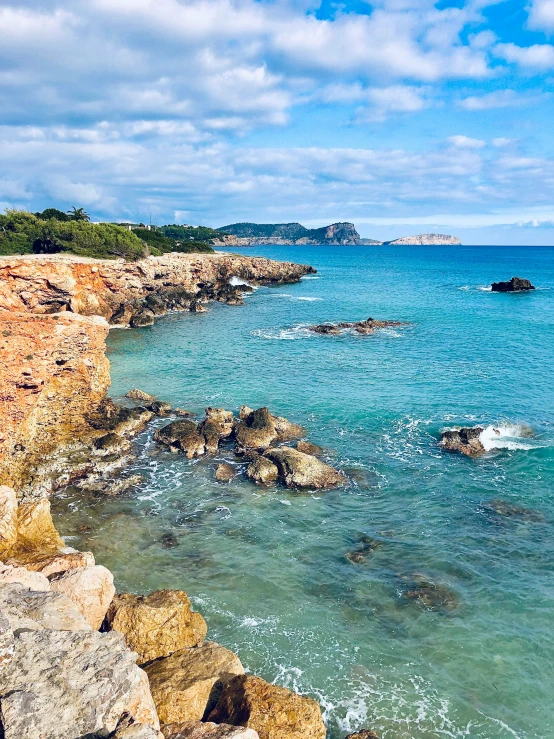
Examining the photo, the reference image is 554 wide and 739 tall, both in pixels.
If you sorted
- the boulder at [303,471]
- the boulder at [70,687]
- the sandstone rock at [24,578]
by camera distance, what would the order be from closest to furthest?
the boulder at [70,687] < the sandstone rock at [24,578] < the boulder at [303,471]

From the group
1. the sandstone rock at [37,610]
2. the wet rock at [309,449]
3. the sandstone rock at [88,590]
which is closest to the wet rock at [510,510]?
the wet rock at [309,449]

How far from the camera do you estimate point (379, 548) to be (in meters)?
20.0

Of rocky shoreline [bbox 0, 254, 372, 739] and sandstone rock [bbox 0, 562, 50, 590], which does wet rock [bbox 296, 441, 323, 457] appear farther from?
sandstone rock [bbox 0, 562, 50, 590]

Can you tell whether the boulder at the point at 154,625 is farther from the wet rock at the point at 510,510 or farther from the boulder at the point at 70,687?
the wet rock at the point at 510,510

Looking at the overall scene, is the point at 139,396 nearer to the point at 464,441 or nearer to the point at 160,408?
the point at 160,408

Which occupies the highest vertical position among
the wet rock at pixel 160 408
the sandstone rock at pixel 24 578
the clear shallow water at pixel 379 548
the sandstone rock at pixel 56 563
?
the sandstone rock at pixel 24 578

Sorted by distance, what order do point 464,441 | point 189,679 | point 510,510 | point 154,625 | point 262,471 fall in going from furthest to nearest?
1. point 464,441
2. point 262,471
3. point 510,510
4. point 154,625
5. point 189,679

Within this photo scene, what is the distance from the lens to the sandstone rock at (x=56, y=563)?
14.9m

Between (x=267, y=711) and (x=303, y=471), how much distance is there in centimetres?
1428

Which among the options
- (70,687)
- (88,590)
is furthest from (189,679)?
(88,590)

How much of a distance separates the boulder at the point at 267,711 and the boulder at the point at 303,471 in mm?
13185

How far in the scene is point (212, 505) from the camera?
23219mm

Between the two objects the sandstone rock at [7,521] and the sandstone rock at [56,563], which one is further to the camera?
the sandstone rock at [7,521]

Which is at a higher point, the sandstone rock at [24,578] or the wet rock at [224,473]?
the sandstone rock at [24,578]
